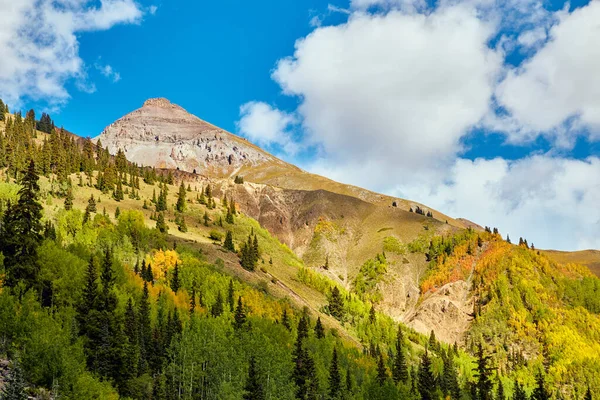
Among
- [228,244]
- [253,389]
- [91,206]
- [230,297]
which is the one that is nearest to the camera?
[253,389]

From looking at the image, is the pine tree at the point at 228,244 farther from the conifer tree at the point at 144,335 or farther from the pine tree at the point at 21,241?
the pine tree at the point at 21,241

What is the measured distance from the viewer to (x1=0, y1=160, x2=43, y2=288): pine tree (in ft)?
209

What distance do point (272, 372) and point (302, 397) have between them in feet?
22.8

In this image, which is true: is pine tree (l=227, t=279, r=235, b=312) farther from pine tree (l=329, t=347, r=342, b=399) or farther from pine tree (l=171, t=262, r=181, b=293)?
pine tree (l=329, t=347, r=342, b=399)

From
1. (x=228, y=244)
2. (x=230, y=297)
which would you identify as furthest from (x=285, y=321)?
(x=228, y=244)

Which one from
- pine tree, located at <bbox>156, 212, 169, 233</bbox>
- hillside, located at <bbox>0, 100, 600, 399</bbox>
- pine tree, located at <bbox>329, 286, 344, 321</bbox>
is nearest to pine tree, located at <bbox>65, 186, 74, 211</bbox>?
hillside, located at <bbox>0, 100, 600, 399</bbox>

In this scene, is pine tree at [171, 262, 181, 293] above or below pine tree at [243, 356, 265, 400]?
above

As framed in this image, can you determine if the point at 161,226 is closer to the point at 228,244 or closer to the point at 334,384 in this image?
the point at 228,244

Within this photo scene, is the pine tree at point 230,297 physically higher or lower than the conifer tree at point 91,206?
lower

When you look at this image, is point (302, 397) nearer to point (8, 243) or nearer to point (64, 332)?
point (64, 332)

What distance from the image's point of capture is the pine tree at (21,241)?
63.8 meters

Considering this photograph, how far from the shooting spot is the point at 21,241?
64.1m

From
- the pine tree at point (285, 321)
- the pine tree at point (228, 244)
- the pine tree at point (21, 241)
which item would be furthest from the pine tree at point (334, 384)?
the pine tree at point (228, 244)

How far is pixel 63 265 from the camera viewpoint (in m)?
89.9
